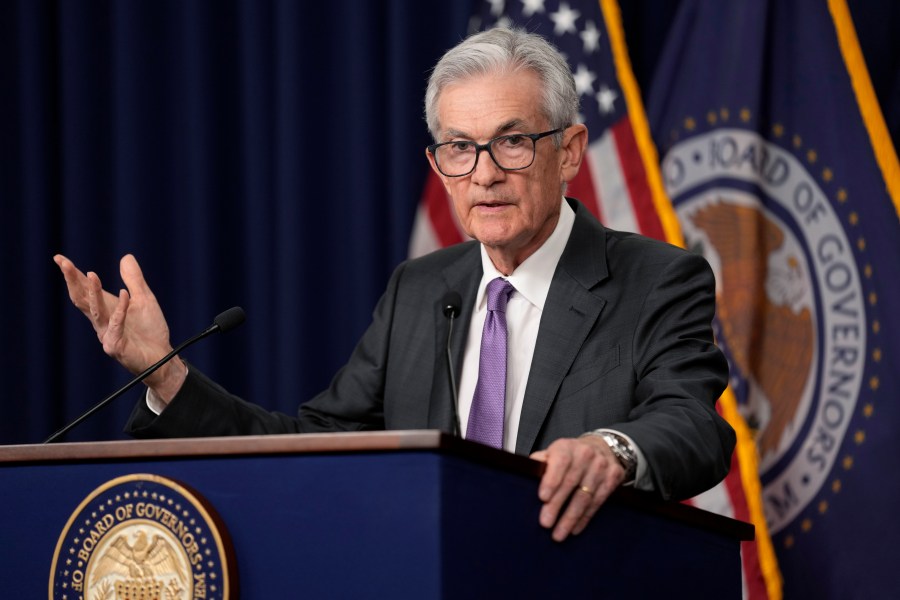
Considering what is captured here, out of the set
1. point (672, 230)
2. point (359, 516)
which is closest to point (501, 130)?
point (359, 516)

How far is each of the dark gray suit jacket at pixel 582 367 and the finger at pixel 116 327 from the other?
0.45 feet

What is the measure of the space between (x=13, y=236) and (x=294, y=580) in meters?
3.10

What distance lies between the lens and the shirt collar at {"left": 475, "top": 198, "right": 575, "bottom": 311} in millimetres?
2254

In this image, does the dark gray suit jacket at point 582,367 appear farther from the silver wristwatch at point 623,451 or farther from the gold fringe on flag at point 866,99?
the gold fringe on flag at point 866,99

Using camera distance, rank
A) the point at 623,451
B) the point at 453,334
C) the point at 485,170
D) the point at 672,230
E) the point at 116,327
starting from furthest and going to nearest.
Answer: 1. the point at 672,230
2. the point at 453,334
3. the point at 485,170
4. the point at 116,327
5. the point at 623,451

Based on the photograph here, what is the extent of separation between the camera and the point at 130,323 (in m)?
2.09

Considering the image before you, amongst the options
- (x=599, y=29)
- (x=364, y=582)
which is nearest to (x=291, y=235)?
(x=599, y=29)

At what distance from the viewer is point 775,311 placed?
3.20 meters

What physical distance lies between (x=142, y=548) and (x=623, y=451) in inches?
25.3

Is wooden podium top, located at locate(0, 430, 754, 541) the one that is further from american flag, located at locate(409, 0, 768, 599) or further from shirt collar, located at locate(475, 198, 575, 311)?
american flag, located at locate(409, 0, 768, 599)

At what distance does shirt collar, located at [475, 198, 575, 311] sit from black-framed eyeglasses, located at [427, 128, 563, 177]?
0.19m

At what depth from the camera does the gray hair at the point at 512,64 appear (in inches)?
85.9

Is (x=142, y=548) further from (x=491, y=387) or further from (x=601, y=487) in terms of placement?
(x=491, y=387)

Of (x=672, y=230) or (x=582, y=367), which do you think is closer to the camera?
(x=582, y=367)
